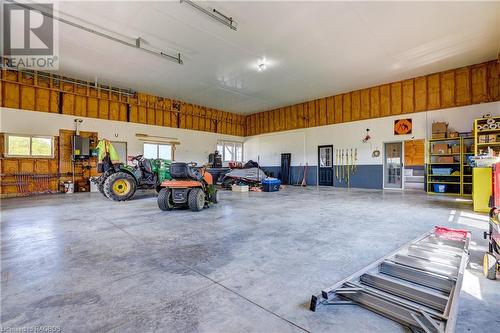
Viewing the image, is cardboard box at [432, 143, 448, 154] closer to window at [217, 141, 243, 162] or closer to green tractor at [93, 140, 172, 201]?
green tractor at [93, 140, 172, 201]

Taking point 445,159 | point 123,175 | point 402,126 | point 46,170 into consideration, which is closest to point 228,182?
point 123,175

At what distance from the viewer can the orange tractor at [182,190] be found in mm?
4938

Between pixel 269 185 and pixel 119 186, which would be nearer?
pixel 119 186

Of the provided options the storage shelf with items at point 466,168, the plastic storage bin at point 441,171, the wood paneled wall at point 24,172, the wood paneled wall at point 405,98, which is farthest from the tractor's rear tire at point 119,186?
the storage shelf with items at point 466,168

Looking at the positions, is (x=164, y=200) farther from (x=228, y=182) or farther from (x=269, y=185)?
(x=228, y=182)

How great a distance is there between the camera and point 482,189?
503 cm

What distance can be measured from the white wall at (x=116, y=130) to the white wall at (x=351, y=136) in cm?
216

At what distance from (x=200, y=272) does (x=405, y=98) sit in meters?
10.3

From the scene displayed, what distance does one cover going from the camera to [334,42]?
20.4 feet

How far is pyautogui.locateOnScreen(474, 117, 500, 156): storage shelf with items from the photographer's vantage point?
21.6ft

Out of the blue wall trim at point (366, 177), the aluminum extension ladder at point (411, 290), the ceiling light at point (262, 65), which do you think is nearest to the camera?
the aluminum extension ladder at point (411, 290)

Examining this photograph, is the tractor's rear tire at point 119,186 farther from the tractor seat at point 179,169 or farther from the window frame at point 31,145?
the window frame at point 31,145

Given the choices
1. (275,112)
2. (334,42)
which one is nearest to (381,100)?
(334,42)

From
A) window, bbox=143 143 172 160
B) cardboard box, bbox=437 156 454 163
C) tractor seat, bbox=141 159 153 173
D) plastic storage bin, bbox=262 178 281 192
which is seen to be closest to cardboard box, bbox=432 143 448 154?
cardboard box, bbox=437 156 454 163
